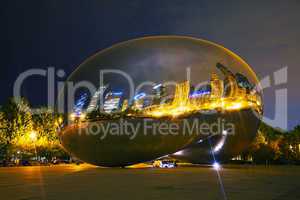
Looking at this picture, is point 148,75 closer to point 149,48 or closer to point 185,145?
point 149,48

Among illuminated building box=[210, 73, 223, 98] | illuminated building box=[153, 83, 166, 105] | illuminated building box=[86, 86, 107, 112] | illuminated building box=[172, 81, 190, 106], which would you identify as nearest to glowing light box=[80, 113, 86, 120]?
illuminated building box=[86, 86, 107, 112]

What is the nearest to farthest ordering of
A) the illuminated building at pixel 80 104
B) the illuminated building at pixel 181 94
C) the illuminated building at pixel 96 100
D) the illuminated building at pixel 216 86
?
the illuminated building at pixel 181 94
the illuminated building at pixel 96 100
the illuminated building at pixel 216 86
the illuminated building at pixel 80 104

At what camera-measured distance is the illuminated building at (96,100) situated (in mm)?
20562

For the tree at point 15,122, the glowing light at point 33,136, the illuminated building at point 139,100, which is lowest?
the glowing light at point 33,136

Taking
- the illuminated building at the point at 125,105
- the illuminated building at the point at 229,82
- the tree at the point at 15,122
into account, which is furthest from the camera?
the tree at the point at 15,122

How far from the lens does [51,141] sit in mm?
58656

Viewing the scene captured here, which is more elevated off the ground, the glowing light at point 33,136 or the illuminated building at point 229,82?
the illuminated building at point 229,82

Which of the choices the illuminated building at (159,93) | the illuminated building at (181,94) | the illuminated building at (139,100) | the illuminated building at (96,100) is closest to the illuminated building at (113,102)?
the illuminated building at (96,100)

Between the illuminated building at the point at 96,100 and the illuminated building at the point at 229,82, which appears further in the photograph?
the illuminated building at the point at 229,82

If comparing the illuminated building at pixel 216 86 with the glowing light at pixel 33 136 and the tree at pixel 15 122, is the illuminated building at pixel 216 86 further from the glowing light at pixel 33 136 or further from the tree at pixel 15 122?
the glowing light at pixel 33 136

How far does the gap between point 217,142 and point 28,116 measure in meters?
39.6

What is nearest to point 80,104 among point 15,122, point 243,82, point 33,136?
point 243,82

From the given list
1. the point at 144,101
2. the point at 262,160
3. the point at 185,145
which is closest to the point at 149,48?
the point at 144,101

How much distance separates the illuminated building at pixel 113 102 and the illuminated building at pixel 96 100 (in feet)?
1.60
